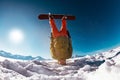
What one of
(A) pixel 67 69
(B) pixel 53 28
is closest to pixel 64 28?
(B) pixel 53 28

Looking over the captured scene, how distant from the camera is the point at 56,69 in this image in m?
1.25

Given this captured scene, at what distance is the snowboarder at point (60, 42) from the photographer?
3.99 ft

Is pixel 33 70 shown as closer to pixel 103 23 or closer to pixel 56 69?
pixel 56 69

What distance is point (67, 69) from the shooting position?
1.25 meters

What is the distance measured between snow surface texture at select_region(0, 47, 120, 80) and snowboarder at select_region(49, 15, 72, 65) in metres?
0.06

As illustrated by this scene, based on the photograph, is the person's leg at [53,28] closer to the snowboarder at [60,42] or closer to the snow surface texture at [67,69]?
the snowboarder at [60,42]

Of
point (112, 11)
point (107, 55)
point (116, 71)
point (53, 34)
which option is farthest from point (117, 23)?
point (116, 71)

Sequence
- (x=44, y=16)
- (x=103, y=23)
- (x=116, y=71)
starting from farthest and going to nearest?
(x=103, y=23) < (x=44, y=16) < (x=116, y=71)

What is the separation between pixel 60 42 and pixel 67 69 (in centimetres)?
13

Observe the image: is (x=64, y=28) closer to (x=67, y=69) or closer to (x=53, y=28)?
(x=53, y=28)

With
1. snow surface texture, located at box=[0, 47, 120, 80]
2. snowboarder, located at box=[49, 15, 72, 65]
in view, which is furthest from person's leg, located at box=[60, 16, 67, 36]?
snow surface texture, located at box=[0, 47, 120, 80]

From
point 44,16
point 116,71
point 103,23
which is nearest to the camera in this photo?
point 116,71

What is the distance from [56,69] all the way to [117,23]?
0.34 metres

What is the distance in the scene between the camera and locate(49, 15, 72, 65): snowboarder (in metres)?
1.22
